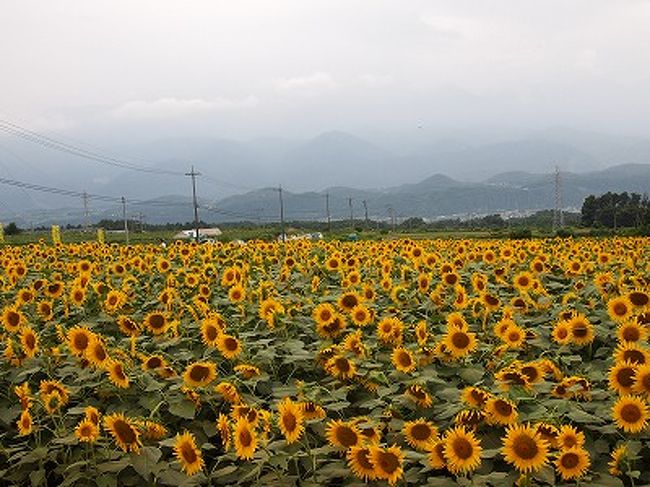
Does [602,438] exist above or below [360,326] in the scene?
below

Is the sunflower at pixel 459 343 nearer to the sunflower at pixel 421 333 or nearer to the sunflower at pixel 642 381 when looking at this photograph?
the sunflower at pixel 421 333

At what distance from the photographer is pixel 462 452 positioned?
2.84 meters

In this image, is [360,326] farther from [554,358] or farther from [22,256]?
[22,256]

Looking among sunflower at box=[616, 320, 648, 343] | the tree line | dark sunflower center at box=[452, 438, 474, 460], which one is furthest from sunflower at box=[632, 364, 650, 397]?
the tree line

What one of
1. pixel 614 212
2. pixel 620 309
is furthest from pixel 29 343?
pixel 614 212

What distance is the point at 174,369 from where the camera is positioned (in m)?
4.18

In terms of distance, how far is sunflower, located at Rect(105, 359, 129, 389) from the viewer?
12.1ft

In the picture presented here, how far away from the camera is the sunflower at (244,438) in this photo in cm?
300

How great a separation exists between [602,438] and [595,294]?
2.83 meters

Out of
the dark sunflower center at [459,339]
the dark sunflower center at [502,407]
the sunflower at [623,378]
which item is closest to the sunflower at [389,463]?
the dark sunflower center at [502,407]

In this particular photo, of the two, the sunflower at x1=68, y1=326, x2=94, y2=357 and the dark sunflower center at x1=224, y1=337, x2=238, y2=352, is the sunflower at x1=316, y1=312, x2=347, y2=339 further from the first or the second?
the sunflower at x1=68, y1=326, x2=94, y2=357

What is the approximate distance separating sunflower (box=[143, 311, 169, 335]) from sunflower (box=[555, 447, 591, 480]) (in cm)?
283

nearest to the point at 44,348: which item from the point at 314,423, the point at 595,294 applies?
the point at 314,423

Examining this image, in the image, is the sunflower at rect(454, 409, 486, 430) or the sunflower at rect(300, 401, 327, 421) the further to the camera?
the sunflower at rect(300, 401, 327, 421)
